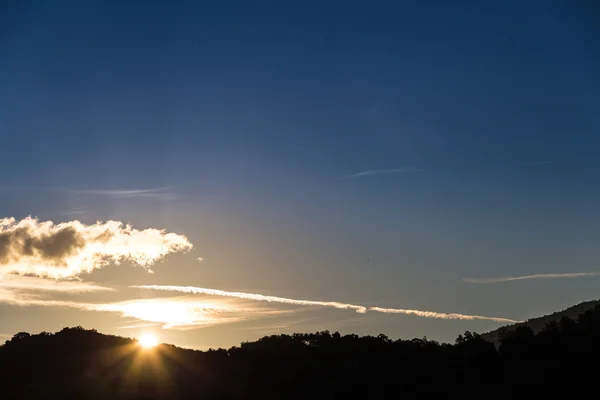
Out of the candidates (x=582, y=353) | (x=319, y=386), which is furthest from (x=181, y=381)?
(x=582, y=353)

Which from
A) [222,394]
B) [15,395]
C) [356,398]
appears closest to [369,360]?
[356,398]

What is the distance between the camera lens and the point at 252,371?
9931cm

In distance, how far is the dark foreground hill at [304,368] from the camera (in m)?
88.4

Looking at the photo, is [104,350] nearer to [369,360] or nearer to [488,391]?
[369,360]

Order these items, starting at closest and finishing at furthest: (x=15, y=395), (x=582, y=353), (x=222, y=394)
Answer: (x=15, y=395) < (x=222, y=394) < (x=582, y=353)

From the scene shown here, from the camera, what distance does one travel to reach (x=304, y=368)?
100m

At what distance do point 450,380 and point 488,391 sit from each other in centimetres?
575

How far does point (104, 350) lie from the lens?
3829 inches

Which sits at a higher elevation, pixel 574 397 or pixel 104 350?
pixel 104 350

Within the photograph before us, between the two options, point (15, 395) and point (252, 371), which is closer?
point (15, 395)

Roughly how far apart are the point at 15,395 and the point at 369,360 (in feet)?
162

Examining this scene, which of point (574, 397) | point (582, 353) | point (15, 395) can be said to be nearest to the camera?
point (15, 395)

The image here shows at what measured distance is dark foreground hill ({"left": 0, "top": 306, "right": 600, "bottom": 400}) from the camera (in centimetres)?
8838

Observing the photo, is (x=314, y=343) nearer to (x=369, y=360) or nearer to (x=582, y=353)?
(x=369, y=360)
